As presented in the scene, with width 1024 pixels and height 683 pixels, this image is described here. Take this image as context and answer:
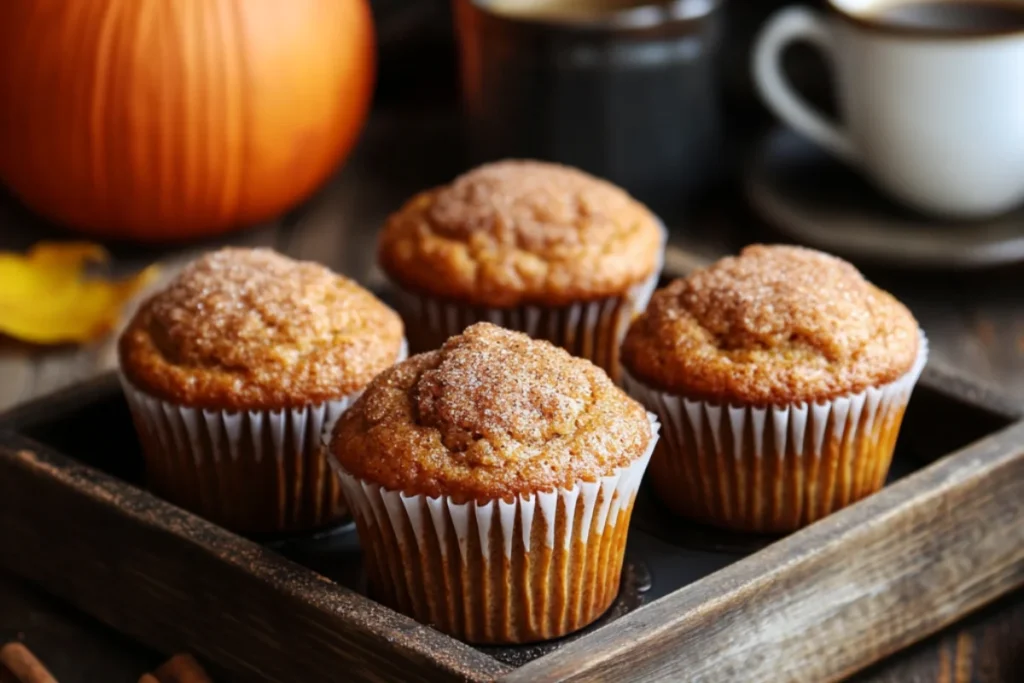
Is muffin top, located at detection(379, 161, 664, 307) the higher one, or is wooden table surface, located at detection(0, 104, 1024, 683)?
muffin top, located at detection(379, 161, 664, 307)

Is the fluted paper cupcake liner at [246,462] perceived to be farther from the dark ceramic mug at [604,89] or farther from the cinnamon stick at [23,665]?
the dark ceramic mug at [604,89]

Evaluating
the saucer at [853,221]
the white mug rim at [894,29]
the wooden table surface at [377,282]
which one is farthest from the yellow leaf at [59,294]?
the white mug rim at [894,29]

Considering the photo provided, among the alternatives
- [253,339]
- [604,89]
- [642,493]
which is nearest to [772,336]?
[642,493]

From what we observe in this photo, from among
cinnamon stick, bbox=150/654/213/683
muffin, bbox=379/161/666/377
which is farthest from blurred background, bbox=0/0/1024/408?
cinnamon stick, bbox=150/654/213/683

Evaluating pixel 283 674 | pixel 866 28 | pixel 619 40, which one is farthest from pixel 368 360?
pixel 866 28

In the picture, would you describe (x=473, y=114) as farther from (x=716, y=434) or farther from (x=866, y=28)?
(x=716, y=434)

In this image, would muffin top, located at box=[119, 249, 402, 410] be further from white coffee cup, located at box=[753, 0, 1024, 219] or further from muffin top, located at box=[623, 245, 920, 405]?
white coffee cup, located at box=[753, 0, 1024, 219]
